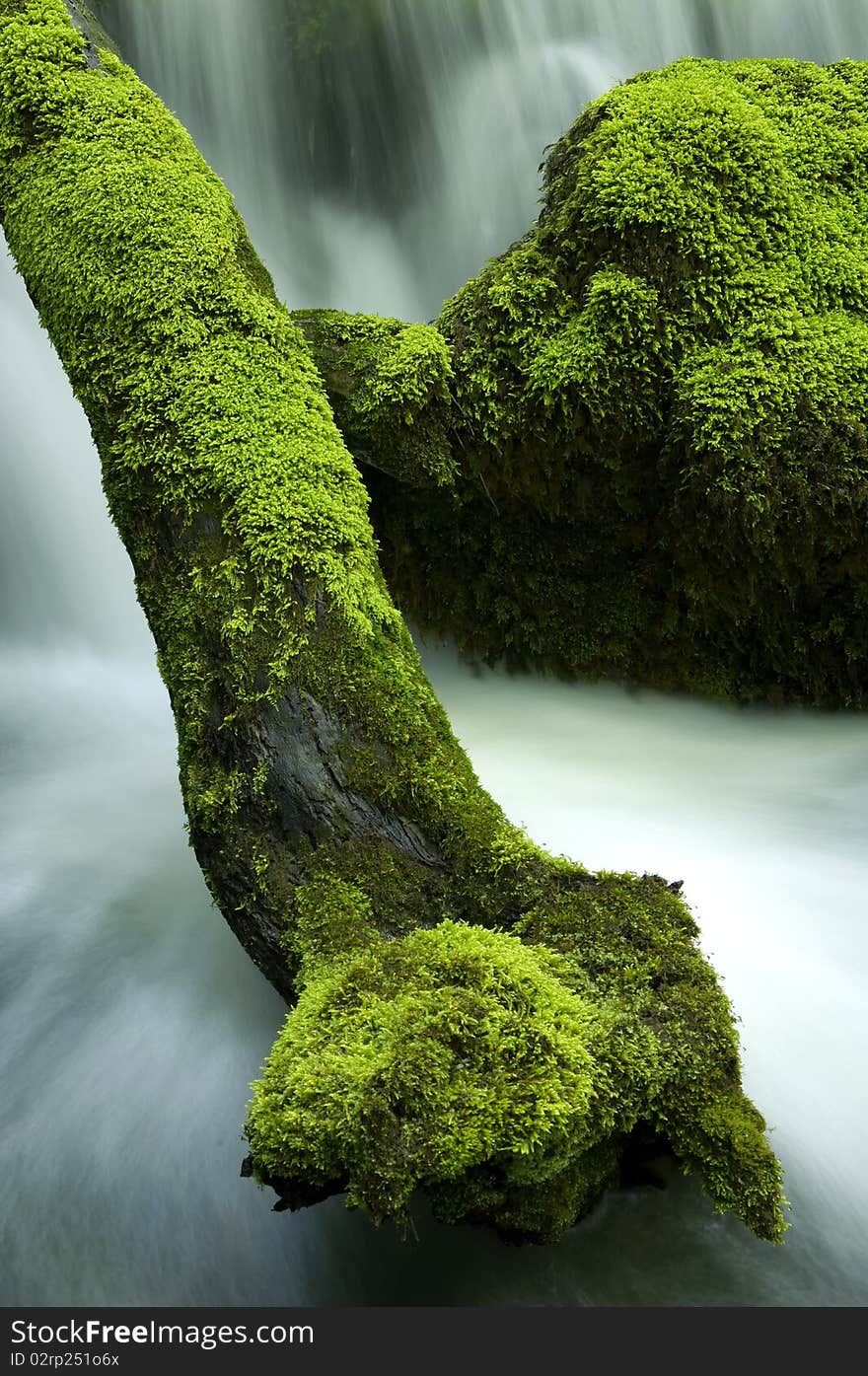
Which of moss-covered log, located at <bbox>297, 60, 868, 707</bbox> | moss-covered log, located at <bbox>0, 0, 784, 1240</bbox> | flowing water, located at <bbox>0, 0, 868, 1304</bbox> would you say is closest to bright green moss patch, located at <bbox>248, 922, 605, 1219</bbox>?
moss-covered log, located at <bbox>0, 0, 784, 1240</bbox>

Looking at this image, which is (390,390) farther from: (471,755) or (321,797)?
(321,797)

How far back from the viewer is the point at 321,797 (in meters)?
3.08

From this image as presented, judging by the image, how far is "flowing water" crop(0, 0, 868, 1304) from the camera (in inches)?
110

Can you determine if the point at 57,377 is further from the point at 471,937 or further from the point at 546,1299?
the point at 546,1299

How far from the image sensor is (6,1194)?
3115mm

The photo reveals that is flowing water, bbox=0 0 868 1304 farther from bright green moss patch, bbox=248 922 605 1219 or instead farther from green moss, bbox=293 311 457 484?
green moss, bbox=293 311 457 484

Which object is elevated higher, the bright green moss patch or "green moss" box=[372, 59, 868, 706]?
"green moss" box=[372, 59, 868, 706]

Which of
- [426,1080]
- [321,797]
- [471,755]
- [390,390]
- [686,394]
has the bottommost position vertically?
[426,1080]

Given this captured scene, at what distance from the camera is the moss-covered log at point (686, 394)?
4426 mm

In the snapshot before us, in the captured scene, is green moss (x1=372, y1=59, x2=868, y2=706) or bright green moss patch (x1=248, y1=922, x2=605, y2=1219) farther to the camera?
green moss (x1=372, y1=59, x2=868, y2=706)

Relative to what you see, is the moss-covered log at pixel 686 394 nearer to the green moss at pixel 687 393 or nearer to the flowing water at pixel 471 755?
the green moss at pixel 687 393

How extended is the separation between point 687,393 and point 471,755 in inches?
66.6

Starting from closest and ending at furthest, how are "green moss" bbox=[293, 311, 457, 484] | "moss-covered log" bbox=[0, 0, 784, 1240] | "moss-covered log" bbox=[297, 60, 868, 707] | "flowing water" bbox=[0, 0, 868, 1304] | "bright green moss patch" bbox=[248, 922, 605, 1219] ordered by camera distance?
"bright green moss patch" bbox=[248, 922, 605, 1219]
"moss-covered log" bbox=[0, 0, 784, 1240]
"flowing water" bbox=[0, 0, 868, 1304]
"moss-covered log" bbox=[297, 60, 868, 707]
"green moss" bbox=[293, 311, 457, 484]

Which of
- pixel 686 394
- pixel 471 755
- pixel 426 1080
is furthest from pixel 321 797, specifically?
pixel 686 394
